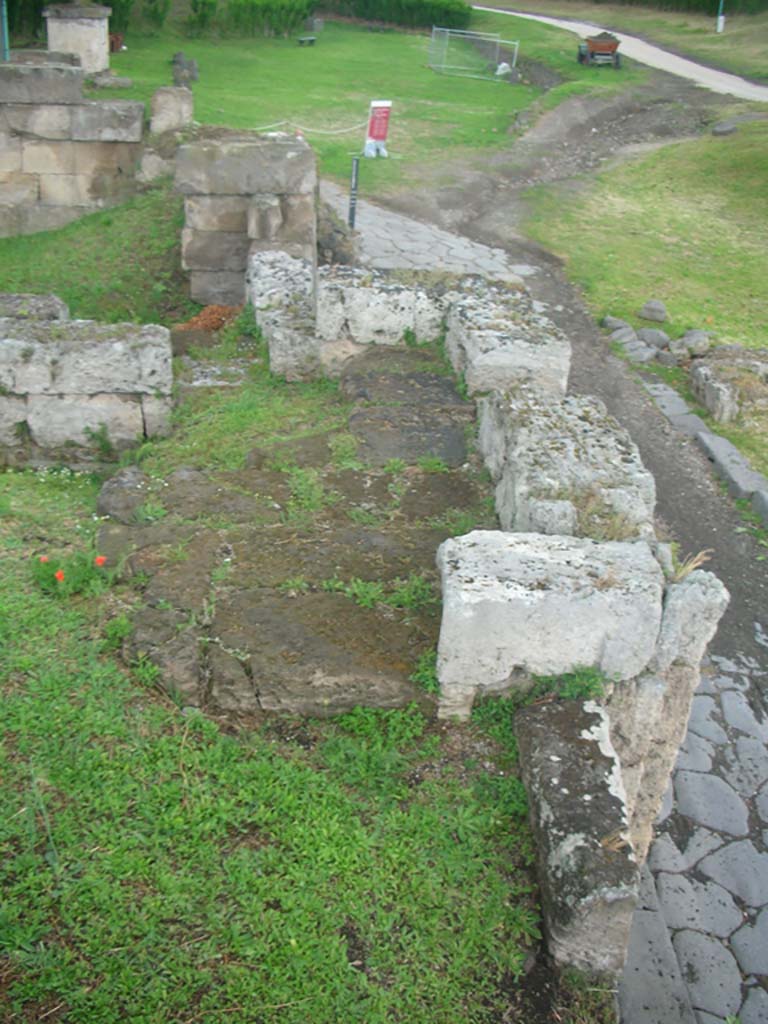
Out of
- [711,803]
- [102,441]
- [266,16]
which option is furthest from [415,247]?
[266,16]

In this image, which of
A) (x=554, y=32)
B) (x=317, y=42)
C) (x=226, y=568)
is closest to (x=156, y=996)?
(x=226, y=568)

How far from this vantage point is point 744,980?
445 centimetres

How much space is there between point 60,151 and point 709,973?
39.8ft

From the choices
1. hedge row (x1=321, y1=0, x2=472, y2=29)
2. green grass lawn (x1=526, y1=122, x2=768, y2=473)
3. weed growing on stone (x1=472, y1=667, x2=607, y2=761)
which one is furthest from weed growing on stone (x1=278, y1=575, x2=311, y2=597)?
hedge row (x1=321, y1=0, x2=472, y2=29)

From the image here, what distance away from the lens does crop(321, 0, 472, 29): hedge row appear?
105 ft

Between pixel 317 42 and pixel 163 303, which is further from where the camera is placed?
pixel 317 42

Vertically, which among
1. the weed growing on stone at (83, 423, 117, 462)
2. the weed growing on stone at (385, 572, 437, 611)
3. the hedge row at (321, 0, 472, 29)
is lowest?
the weed growing on stone at (83, 423, 117, 462)

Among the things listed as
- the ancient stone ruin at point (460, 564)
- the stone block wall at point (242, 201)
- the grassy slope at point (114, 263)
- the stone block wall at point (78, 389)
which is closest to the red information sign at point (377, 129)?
the grassy slope at point (114, 263)

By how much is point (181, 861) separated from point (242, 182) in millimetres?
8218

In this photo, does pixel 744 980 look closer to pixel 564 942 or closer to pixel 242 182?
pixel 564 942

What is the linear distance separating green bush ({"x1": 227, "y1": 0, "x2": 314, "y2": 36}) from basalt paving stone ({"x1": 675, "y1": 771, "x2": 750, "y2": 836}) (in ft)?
90.1

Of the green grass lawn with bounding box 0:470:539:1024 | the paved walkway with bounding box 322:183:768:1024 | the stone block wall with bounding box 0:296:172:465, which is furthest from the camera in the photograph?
the stone block wall with bounding box 0:296:172:465

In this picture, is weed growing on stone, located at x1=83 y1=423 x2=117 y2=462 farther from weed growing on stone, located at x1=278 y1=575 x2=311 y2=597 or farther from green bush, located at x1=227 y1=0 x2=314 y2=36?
green bush, located at x1=227 y1=0 x2=314 y2=36

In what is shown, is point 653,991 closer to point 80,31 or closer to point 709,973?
point 709,973
